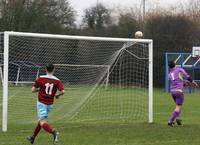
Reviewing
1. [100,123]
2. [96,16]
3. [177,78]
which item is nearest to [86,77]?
[100,123]

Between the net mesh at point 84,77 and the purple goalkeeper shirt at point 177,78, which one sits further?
the net mesh at point 84,77

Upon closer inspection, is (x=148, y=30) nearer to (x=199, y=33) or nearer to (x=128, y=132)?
(x=199, y=33)

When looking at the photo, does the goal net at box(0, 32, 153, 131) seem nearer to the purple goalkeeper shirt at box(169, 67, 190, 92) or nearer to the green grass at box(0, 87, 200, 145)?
the green grass at box(0, 87, 200, 145)

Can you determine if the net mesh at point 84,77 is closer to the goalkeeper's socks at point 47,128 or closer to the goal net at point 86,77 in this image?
the goal net at point 86,77

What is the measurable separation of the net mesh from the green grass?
4 cm

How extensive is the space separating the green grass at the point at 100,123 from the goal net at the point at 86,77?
33 millimetres

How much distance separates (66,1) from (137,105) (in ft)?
136

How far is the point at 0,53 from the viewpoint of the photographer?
1833 centimetres

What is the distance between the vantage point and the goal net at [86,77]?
17.4 meters

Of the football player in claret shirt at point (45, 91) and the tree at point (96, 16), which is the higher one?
the tree at point (96, 16)

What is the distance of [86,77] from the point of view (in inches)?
742

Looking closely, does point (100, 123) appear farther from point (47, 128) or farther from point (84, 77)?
point (47, 128)

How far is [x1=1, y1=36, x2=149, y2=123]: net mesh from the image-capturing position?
696 inches

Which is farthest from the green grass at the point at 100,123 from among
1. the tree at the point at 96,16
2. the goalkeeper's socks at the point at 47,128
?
the tree at the point at 96,16
